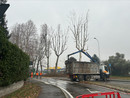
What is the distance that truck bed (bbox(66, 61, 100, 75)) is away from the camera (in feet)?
73.8

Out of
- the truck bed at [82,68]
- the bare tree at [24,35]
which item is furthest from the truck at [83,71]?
the bare tree at [24,35]

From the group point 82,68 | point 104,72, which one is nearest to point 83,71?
point 82,68

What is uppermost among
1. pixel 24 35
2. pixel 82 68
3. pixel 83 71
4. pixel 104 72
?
pixel 24 35

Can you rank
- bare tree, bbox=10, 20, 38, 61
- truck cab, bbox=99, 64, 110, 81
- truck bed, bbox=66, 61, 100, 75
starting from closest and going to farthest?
1. truck bed, bbox=66, 61, 100, 75
2. truck cab, bbox=99, 64, 110, 81
3. bare tree, bbox=10, 20, 38, 61

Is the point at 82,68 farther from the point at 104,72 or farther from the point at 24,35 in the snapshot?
the point at 24,35

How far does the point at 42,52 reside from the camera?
44156mm

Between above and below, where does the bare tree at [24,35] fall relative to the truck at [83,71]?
above

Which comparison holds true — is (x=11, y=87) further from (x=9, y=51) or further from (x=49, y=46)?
(x=49, y=46)

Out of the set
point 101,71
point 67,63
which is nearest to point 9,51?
point 67,63

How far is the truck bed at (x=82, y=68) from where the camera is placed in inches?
886

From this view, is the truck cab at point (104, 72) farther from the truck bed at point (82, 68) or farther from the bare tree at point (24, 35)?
the bare tree at point (24, 35)

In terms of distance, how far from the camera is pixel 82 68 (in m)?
23.2

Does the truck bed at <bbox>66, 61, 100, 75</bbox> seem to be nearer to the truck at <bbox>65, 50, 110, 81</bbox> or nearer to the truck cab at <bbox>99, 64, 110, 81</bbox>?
the truck at <bbox>65, 50, 110, 81</bbox>

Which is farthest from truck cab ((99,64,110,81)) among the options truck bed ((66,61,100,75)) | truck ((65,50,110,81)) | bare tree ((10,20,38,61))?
bare tree ((10,20,38,61))
